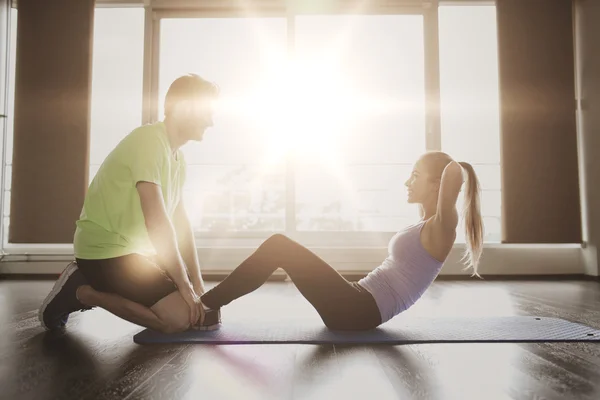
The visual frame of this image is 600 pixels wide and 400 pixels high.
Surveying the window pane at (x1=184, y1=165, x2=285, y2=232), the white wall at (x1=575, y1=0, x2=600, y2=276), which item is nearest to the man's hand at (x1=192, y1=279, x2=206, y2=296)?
the window pane at (x1=184, y1=165, x2=285, y2=232)

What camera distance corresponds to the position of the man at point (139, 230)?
151cm

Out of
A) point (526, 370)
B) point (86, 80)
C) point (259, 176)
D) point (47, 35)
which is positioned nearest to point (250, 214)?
point (259, 176)

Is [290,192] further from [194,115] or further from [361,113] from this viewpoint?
[194,115]

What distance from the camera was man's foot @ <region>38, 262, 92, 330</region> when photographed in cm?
167

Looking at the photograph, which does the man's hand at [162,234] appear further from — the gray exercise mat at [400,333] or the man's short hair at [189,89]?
the man's short hair at [189,89]

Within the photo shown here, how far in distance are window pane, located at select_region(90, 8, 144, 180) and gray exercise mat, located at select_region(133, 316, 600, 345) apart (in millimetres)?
2862

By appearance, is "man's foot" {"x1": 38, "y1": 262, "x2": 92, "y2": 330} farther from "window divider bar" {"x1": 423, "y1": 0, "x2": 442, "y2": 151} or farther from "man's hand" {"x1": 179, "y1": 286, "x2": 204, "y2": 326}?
"window divider bar" {"x1": 423, "y1": 0, "x2": 442, "y2": 151}

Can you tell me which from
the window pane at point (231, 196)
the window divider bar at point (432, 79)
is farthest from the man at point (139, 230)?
the window pane at point (231, 196)

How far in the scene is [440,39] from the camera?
4.11 m

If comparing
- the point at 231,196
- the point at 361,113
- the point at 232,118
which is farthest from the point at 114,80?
the point at 361,113

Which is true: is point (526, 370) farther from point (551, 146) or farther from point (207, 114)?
point (551, 146)

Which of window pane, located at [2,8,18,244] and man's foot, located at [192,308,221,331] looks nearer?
man's foot, located at [192,308,221,331]

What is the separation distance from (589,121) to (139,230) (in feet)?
12.9

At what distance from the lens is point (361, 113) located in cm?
421
